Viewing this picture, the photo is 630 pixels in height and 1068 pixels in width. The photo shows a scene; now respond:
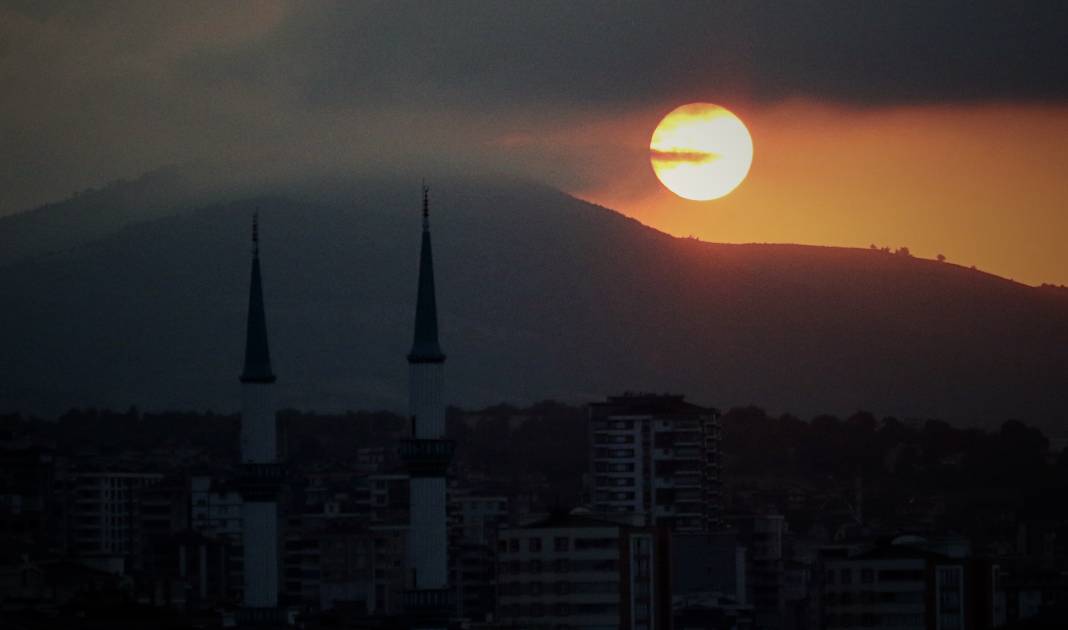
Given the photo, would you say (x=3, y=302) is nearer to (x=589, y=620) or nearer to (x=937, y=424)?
(x=937, y=424)

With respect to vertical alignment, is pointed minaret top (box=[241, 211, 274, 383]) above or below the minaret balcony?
above

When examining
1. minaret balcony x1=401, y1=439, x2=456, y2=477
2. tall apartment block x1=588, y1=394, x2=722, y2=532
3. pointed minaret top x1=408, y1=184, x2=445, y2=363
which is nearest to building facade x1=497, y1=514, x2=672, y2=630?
pointed minaret top x1=408, y1=184, x2=445, y2=363

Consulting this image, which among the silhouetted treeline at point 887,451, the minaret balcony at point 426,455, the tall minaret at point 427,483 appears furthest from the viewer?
the silhouetted treeline at point 887,451

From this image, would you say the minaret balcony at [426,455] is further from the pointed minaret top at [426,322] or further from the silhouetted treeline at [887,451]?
the silhouetted treeline at [887,451]

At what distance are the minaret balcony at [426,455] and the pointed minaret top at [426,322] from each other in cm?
215

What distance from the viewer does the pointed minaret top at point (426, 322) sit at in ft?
217

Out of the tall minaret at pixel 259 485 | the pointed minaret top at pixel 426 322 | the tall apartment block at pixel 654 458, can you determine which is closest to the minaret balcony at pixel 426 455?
the pointed minaret top at pixel 426 322

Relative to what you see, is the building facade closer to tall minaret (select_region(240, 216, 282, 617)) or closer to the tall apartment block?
tall minaret (select_region(240, 216, 282, 617))

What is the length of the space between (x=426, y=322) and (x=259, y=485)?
6449 mm

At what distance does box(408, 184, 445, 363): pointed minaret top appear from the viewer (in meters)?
66.1

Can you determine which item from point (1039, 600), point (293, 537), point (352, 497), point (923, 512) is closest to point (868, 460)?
point (923, 512)

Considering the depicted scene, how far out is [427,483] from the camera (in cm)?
6462

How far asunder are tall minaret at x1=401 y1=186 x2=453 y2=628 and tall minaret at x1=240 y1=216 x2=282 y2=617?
535 centimetres

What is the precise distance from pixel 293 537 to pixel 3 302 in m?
95.2
